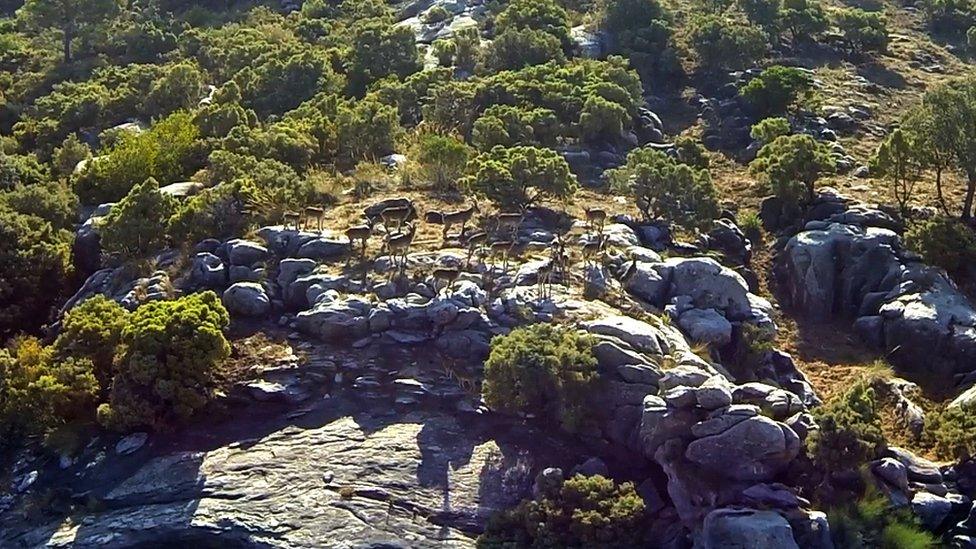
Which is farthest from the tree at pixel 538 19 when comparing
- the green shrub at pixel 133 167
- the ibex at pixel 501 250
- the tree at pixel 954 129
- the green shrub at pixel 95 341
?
the green shrub at pixel 95 341

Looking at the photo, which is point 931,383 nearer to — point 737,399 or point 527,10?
point 737,399

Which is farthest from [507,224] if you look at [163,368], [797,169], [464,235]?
[797,169]

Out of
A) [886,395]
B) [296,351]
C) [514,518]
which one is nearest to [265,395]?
[296,351]

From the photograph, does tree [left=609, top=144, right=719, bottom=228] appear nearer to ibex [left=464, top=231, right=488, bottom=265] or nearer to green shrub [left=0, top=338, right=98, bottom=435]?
ibex [left=464, top=231, right=488, bottom=265]

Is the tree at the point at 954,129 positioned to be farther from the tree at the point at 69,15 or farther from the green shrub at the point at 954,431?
the tree at the point at 69,15

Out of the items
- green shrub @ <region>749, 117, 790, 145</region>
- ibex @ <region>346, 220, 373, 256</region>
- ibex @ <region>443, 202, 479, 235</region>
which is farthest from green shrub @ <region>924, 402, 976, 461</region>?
green shrub @ <region>749, 117, 790, 145</region>
